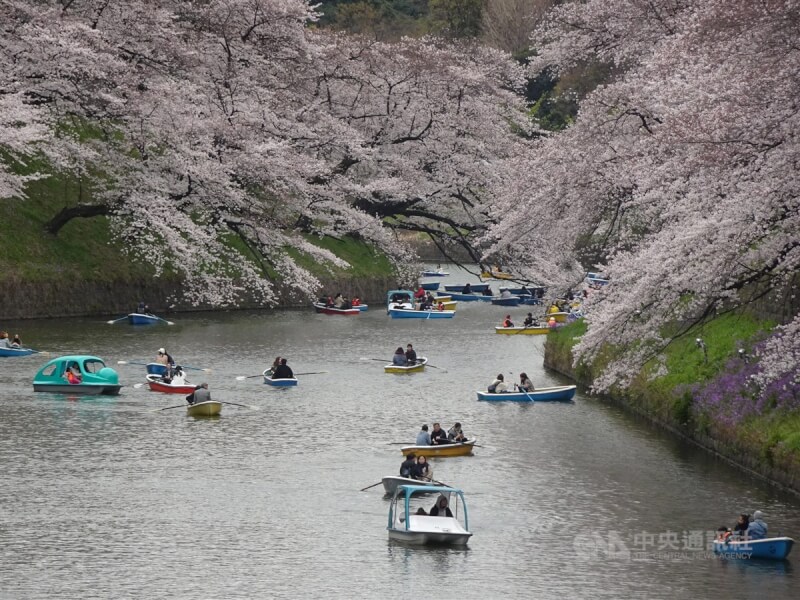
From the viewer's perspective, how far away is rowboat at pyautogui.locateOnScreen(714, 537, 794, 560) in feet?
88.4

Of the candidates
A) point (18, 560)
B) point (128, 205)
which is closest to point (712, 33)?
point (18, 560)

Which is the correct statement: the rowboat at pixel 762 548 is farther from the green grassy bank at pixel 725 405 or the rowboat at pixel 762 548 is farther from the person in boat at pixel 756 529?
the green grassy bank at pixel 725 405

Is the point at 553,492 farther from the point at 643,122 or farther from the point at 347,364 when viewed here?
the point at 347,364

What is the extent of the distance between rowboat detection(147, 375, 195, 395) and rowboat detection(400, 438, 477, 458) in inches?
486

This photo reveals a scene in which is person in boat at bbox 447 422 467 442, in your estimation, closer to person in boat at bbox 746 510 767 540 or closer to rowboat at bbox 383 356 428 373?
person in boat at bbox 746 510 767 540

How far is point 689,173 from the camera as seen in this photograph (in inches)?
1315

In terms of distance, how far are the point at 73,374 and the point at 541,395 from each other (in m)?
18.1

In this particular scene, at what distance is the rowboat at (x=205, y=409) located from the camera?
4350 cm

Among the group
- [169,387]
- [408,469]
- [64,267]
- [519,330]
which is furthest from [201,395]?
[519,330]

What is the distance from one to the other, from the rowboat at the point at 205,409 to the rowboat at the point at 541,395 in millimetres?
10864

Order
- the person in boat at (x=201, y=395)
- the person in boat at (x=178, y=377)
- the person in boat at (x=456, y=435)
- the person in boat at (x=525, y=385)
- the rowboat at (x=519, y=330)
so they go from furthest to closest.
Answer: the rowboat at (x=519, y=330), the person in boat at (x=525, y=385), the person in boat at (x=178, y=377), the person in boat at (x=201, y=395), the person in boat at (x=456, y=435)

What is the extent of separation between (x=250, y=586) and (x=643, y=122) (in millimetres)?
24268

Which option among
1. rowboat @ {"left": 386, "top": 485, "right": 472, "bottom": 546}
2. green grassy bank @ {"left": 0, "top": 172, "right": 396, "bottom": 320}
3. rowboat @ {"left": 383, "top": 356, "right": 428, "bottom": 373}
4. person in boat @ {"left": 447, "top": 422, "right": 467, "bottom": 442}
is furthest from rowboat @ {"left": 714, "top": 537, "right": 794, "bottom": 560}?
green grassy bank @ {"left": 0, "top": 172, "right": 396, "bottom": 320}

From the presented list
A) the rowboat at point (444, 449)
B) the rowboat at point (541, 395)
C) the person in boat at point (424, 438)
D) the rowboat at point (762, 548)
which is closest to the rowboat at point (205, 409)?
the rowboat at point (444, 449)
